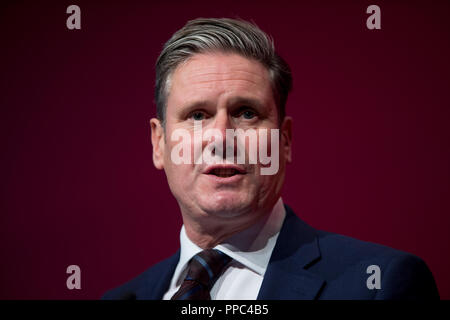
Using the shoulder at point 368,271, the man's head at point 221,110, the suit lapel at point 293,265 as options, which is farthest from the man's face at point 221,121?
the shoulder at point 368,271

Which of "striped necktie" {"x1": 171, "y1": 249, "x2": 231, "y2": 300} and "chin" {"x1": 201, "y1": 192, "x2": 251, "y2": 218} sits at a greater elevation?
"chin" {"x1": 201, "y1": 192, "x2": 251, "y2": 218}

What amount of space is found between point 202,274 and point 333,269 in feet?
1.30

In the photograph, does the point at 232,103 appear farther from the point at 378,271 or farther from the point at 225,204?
the point at 378,271

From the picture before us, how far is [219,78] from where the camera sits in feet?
5.84

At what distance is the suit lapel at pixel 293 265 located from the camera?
169 cm

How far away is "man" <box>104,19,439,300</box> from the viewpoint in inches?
67.1

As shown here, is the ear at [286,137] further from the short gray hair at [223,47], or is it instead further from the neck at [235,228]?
the neck at [235,228]

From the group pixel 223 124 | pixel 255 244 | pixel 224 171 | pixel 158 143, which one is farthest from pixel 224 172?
pixel 158 143

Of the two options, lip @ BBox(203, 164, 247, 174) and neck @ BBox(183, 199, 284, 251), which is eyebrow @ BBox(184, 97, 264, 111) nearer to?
lip @ BBox(203, 164, 247, 174)

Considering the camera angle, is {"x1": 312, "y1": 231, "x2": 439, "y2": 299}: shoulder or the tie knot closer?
{"x1": 312, "y1": 231, "x2": 439, "y2": 299}: shoulder

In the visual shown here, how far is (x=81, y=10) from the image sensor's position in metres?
2.27

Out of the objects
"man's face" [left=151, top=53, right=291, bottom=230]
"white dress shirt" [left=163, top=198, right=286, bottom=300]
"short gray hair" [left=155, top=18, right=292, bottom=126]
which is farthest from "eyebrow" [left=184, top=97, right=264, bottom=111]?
"white dress shirt" [left=163, top=198, right=286, bottom=300]

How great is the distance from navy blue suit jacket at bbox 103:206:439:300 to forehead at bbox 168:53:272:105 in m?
0.44
